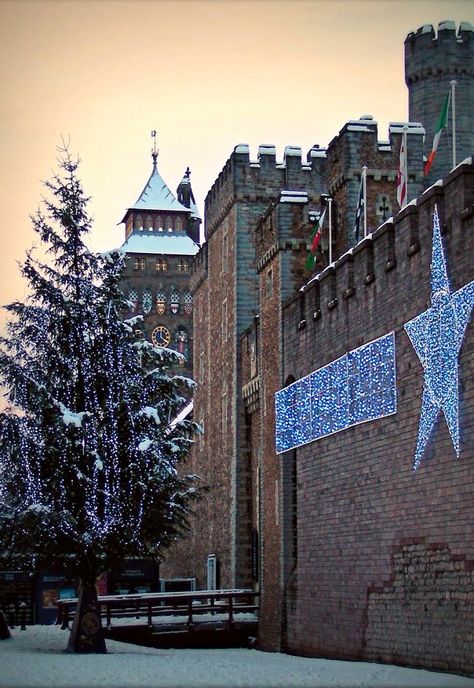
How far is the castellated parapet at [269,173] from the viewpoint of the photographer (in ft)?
154

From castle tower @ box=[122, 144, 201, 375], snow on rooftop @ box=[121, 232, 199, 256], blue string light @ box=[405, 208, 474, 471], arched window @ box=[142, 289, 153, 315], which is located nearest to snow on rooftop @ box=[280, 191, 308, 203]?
blue string light @ box=[405, 208, 474, 471]

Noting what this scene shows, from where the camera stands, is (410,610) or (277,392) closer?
(410,610)

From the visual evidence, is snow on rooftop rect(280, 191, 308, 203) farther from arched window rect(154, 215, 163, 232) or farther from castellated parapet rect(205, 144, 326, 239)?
arched window rect(154, 215, 163, 232)

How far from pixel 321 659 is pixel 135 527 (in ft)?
15.6

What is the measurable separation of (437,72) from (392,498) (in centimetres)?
2549

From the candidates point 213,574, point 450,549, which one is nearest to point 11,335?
point 450,549

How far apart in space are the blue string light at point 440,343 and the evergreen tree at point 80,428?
8054mm

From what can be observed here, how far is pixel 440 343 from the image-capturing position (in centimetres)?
2233

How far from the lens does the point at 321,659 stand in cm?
2809

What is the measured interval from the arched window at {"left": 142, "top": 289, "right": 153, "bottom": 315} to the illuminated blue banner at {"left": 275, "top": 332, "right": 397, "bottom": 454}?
73109mm

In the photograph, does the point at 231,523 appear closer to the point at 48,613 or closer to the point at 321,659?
the point at 48,613

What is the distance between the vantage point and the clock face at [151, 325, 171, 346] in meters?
107

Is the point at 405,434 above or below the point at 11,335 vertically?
below

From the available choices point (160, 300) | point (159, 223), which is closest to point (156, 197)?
point (159, 223)
